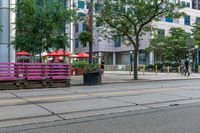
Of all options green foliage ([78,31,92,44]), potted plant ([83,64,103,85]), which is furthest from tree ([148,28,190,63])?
potted plant ([83,64,103,85])

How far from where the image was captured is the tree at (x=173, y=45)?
177ft

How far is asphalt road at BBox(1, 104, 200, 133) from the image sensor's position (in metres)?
7.79

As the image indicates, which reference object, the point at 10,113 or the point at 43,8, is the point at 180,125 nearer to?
the point at 10,113

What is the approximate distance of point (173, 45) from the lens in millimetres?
55219

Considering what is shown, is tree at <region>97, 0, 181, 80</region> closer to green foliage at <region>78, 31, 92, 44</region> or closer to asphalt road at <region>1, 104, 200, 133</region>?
green foliage at <region>78, 31, 92, 44</region>

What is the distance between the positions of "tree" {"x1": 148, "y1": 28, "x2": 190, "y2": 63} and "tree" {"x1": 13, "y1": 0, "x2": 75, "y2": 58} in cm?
3237

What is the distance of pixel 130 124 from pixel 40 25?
15.3 metres

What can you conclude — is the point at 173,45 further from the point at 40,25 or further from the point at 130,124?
the point at 130,124

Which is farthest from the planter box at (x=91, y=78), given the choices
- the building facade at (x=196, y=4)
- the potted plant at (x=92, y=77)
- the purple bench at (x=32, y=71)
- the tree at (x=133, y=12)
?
the building facade at (x=196, y=4)

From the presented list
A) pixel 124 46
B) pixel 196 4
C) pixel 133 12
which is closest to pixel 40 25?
pixel 133 12

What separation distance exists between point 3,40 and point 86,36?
1004 centimetres

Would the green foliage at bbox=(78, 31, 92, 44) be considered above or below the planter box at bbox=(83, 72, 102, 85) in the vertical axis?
above

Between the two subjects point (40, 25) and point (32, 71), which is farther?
point (40, 25)

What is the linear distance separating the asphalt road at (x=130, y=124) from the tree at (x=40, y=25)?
44.3ft
